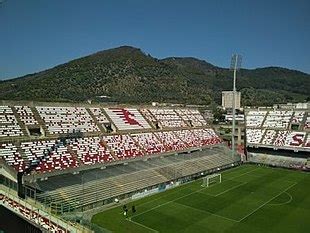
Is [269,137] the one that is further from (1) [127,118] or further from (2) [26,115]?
(2) [26,115]

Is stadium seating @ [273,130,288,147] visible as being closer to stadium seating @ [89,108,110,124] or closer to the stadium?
the stadium

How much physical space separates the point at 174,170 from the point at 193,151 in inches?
473

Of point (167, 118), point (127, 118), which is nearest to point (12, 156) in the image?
point (127, 118)

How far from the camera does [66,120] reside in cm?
4522

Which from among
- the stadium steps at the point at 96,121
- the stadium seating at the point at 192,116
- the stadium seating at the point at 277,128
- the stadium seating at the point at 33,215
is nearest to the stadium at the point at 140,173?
the stadium seating at the point at 33,215

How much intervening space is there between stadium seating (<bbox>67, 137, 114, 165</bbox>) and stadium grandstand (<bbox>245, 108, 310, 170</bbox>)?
29649mm

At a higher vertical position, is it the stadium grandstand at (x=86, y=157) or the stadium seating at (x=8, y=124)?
the stadium seating at (x=8, y=124)

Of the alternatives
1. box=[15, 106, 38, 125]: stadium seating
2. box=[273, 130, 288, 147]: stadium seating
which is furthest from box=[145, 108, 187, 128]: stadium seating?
box=[15, 106, 38, 125]: stadium seating

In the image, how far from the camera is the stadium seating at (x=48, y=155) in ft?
116

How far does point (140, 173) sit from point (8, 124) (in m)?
16.1

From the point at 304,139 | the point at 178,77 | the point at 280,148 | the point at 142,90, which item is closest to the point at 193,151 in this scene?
the point at 280,148

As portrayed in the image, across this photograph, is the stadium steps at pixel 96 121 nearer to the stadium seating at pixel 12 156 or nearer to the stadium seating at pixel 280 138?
the stadium seating at pixel 12 156

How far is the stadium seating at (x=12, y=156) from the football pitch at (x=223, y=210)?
9.63m

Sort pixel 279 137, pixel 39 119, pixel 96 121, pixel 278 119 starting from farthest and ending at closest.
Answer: pixel 278 119, pixel 279 137, pixel 96 121, pixel 39 119
